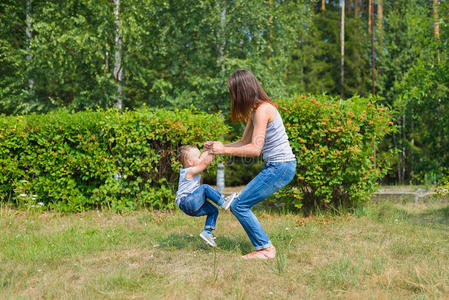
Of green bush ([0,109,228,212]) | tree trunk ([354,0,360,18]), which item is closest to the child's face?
green bush ([0,109,228,212])

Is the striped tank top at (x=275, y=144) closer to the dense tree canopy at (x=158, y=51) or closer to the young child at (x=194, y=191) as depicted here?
the young child at (x=194, y=191)

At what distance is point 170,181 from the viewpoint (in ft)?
20.2

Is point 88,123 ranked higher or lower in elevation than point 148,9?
lower

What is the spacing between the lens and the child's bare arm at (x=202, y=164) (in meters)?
3.65

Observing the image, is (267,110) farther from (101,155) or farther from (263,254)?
(101,155)

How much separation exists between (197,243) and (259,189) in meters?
1.25

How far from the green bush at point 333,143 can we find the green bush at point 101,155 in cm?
132

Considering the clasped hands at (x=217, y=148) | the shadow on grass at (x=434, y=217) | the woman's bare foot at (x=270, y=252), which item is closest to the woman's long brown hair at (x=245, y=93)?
the clasped hands at (x=217, y=148)

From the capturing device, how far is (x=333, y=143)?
5664mm

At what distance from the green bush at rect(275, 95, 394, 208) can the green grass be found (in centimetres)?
48

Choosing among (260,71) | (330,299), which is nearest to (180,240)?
(330,299)

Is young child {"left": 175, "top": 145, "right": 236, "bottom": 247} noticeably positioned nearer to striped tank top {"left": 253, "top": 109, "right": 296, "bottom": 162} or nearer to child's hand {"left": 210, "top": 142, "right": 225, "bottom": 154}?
child's hand {"left": 210, "top": 142, "right": 225, "bottom": 154}

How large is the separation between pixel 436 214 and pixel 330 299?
433 centimetres

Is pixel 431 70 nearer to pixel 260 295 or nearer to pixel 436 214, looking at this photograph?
pixel 436 214
